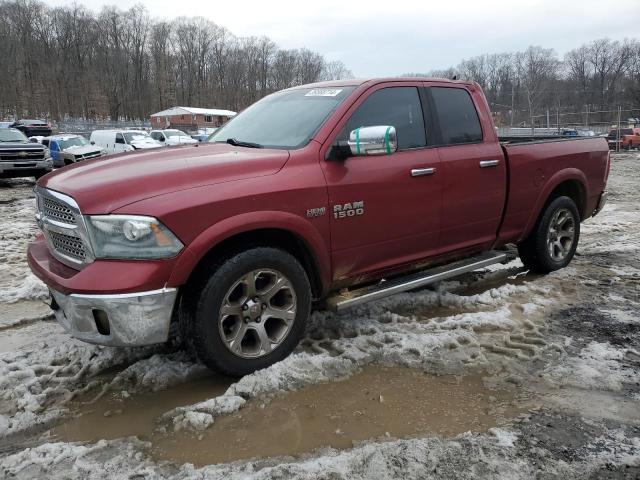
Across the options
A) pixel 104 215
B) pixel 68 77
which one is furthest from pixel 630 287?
pixel 68 77

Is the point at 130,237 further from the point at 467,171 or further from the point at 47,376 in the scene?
the point at 467,171

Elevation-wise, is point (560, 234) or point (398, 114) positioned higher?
point (398, 114)

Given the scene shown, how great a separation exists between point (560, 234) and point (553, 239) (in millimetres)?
105

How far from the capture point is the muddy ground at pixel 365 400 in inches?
97.2

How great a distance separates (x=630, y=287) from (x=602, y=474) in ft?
10.4

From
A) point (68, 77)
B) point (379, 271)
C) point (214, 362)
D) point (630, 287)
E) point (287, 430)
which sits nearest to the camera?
point (287, 430)

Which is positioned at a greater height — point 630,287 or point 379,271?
point 379,271

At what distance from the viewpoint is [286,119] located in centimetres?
393

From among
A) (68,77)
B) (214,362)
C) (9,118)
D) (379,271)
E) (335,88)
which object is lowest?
(214,362)

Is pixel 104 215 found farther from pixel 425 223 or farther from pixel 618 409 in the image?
pixel 618 409

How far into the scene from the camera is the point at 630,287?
4.95 metres

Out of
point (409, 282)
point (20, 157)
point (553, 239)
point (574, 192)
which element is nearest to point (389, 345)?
point (409, 282)

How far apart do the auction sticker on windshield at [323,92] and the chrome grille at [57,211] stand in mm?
2009

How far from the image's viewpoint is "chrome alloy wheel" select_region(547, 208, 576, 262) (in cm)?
533
